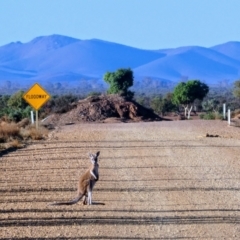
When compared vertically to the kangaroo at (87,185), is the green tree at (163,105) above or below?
below

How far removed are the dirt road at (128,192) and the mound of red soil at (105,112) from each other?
23.0 m

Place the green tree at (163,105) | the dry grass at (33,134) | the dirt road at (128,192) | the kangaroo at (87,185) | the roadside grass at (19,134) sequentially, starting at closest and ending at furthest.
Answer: the dirt road at (128,192), the kangaroo at (87,185), the roadside grass at (19,134), the dry grass at (33,134), the green tree at (163,105)

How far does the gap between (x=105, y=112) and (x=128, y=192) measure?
37498 millimetres

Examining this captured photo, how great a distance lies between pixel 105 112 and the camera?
52.8 m

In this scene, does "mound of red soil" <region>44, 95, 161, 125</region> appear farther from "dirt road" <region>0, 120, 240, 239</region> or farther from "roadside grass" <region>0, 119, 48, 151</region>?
"dirt road" <region>0, 120, 240, 239</region>

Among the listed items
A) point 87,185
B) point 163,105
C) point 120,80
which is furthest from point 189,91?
point 87,185

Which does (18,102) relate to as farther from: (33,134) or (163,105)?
(33,134)

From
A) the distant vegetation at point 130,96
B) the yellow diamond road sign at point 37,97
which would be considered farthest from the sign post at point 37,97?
the distant vegetation at point 130,96

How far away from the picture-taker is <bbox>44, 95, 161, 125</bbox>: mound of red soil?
51000 millimetres

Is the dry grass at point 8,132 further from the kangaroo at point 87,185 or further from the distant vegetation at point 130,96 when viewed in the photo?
the kangaroo at point 87,185

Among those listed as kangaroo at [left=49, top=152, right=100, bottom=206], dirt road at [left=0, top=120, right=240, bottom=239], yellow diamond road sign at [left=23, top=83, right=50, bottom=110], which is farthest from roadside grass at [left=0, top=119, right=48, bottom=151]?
kangaroo at [left=49, top=152, right=100, bottom=206]

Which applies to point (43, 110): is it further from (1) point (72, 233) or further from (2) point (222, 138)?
(1) point (72, 233)

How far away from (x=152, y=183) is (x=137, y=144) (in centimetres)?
1101

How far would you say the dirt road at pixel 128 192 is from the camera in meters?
11.6
